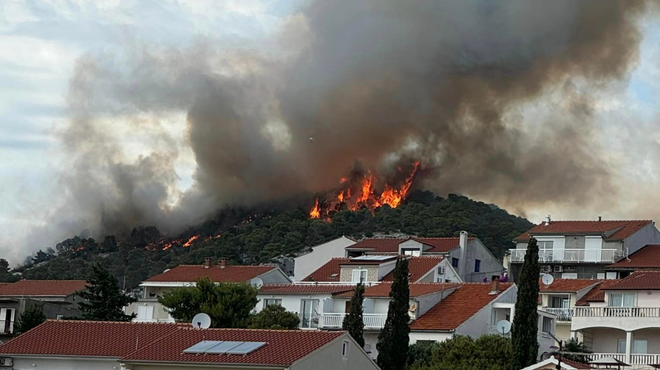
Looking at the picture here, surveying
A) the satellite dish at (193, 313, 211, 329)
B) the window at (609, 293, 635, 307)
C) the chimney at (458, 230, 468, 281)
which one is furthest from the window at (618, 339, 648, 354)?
the chimney at (458, 230, 468, 281)

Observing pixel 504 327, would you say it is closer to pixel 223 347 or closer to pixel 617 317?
pixel 617 317

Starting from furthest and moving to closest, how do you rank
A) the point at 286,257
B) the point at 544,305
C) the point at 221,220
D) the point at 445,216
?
1. the point at 221,220
2. the point at 445,216
3. the point at 286,257
4. the point at 544,305

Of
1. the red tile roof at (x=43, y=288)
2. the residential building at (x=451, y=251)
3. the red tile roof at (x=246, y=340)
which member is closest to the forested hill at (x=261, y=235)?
the red tile roof at (x=43, y=288)

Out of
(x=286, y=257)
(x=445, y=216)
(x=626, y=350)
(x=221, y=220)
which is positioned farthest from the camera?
(x=221, y=220)

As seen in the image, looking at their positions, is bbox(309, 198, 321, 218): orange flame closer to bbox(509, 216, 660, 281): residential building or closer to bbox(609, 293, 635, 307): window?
bbox(509, 216, 660, 281): residential building

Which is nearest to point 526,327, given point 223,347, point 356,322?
point 356,322

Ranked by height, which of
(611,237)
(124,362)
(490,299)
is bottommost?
(124,362)

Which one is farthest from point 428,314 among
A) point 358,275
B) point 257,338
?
point 257,338

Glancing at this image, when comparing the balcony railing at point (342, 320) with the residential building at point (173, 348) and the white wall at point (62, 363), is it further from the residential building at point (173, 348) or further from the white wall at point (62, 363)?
the white wall at point (62, 363)

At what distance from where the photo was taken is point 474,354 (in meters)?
59.7

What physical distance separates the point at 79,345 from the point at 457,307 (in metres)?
24.4

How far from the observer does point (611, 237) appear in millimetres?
93750

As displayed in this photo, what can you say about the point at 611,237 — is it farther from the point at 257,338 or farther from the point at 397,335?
the point at 257,338

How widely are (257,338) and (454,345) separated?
1356 centimetres
